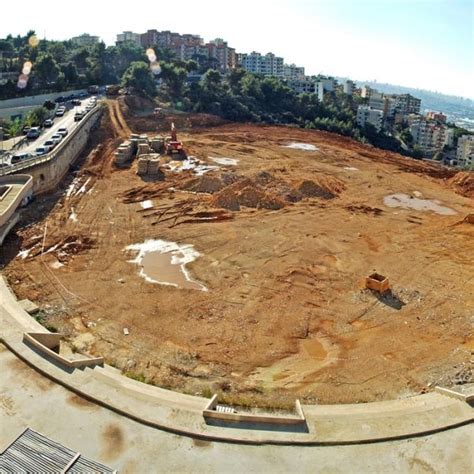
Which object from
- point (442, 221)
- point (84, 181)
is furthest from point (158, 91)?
point (442, 221)

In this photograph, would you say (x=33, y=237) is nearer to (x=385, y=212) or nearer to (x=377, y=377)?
(x=377, y=377)

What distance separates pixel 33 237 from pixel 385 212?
19.9m

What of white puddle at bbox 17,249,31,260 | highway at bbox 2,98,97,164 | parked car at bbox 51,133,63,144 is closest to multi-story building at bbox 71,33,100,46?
highway at bbox 2,98,97,164

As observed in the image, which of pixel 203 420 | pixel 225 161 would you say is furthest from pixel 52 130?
pixel 203 420

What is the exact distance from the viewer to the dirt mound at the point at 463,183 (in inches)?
1348

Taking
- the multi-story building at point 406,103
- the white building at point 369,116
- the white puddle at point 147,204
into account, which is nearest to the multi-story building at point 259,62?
the multi-story building at point 406,103

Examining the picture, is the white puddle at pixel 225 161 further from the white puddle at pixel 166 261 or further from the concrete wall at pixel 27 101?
the concrete wall at pixel 27 101

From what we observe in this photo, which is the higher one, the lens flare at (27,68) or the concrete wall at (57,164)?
the lens flare at (27,68)

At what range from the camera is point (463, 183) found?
3531 centimetres

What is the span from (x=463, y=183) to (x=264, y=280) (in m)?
22.8

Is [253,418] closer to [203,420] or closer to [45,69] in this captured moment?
[203,420]

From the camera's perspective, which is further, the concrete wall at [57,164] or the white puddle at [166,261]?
the concrete wall at [57,164]

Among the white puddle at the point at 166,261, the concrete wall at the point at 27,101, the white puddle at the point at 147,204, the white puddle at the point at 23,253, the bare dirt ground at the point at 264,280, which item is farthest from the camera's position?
the concrete wall at the point at 27,101

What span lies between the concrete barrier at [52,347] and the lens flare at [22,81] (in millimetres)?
48111
